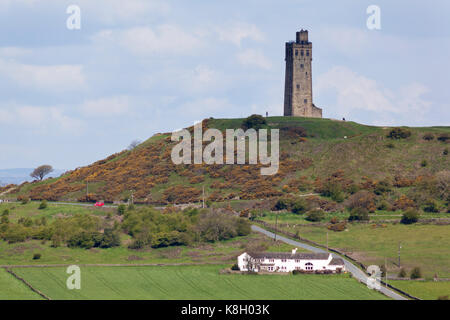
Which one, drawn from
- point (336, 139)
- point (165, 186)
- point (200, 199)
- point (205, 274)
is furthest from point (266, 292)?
point (336, 139)

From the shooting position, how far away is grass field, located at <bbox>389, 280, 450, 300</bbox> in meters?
78.2

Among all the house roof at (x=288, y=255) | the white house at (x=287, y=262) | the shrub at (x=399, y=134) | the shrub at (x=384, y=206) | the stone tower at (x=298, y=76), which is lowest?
the white house at (x=287, y=262)

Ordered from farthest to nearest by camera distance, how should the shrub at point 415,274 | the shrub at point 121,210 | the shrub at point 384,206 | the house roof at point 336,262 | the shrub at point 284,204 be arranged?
the shrub at point 284,204 < the shrub at point 121,210 < the shrub at point 384,206 < the house roof at point 336,262 < the shrub at point 415,274

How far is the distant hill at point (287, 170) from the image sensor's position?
136000 mm

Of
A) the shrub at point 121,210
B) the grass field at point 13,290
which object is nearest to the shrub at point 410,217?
the shrub at point 121,210

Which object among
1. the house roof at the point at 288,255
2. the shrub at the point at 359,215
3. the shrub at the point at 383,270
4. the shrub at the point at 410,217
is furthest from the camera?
the shrub at the point at 359,215

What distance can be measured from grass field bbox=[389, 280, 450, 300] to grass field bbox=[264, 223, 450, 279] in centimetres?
358

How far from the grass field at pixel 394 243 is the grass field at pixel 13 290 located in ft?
117

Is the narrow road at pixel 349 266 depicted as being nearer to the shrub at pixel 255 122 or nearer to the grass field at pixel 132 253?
the grass field at pixel 132 253

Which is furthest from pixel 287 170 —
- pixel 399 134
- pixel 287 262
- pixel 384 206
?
pixel 287 262

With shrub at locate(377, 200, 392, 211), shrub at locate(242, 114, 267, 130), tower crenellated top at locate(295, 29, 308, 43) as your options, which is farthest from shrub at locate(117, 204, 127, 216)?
tower crenellated top at locate(295, 29, 308, 43)

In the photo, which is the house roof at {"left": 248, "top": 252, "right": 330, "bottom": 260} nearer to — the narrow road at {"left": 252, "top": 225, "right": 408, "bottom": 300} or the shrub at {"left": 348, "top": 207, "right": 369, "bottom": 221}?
the narrow road at {"left": 252, "top": 225, "right": 408, "bottom": 300}

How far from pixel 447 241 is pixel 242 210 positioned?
33045 millimetres

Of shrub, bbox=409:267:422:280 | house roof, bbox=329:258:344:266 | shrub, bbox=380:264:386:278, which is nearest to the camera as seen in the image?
shrub, bbox=409:267:422:280
